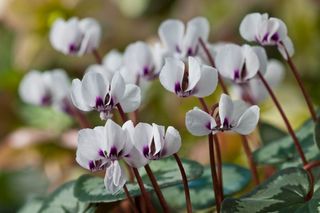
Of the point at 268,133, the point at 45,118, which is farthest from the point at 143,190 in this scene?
the point at 45,118

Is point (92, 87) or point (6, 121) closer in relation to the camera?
point (92, 87)

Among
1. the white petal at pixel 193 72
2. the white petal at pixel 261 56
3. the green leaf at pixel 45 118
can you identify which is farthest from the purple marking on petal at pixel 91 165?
the green leaf at pixel 45 118

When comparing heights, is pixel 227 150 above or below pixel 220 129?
below

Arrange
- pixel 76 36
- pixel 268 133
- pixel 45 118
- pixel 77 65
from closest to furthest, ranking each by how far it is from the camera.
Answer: pixel 76 36, pixel 268 133, pixel 45 118, pixel 77 65

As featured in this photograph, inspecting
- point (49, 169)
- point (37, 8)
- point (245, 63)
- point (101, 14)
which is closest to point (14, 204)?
point (49, 169)

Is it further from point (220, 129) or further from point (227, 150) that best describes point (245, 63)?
point (227, 150)

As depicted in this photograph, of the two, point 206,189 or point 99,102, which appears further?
point 206,189

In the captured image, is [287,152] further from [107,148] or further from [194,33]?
[107,148]
